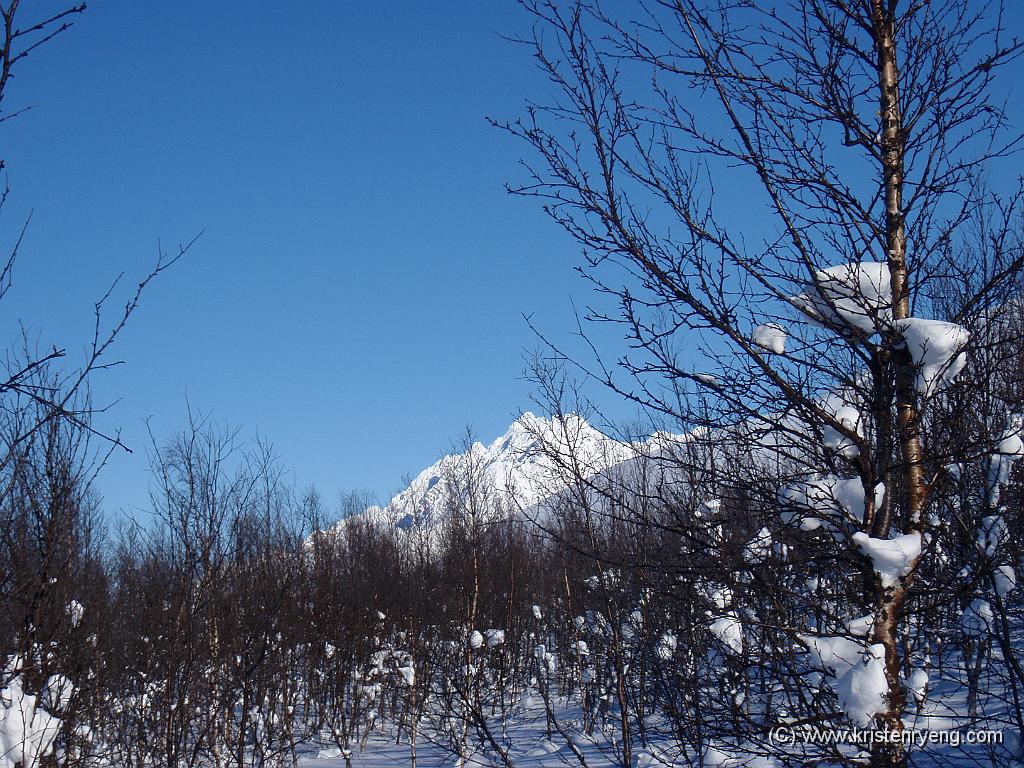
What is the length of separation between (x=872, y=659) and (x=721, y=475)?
33.9 inches

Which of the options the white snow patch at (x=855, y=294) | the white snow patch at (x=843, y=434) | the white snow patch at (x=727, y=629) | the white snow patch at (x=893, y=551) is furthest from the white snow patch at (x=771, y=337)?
the white snow patch at (x=727, y=629)

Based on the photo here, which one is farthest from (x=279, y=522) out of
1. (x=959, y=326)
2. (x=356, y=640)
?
(x=959, y=326)

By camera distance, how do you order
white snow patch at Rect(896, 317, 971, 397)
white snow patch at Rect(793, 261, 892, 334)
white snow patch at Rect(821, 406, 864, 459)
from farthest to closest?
1. white snow patch at Rect(821, 406, 864, 459)
2. white snow patch at Rect(793, 261, 892, 334)
3. white snow patch at Rect(896, 317, 971, 397)

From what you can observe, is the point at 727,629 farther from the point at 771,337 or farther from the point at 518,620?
the point at 518,620

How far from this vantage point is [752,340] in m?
3.16

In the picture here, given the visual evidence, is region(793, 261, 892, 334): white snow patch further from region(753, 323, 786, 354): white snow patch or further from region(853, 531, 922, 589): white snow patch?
region(853, 531, 922, 589): white snow patch

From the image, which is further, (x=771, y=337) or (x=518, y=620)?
(x=518, y=620)

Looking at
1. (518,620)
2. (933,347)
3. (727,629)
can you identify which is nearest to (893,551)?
(933,347)

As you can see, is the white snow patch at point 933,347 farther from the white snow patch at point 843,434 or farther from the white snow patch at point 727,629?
the white snow patch at point 727,629

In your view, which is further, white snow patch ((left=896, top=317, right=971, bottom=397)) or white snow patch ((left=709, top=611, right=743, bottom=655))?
white snow patch ((left=709, top=611, right=743, bottom=655))

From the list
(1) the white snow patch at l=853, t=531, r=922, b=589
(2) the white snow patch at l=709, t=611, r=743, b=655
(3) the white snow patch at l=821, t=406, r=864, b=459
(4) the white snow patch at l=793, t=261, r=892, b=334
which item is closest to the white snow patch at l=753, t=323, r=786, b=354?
(4) the white snow patch at l=793, t=261, r=892, b=334

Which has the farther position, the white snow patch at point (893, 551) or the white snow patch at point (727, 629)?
the white snow patch at point (727, 629)

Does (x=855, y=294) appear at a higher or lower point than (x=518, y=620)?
higher

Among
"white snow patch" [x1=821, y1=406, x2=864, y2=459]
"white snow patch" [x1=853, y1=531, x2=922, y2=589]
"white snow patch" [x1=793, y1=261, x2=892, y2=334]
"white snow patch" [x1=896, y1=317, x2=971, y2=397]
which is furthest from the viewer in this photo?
"white snow patch" [x1=821, y1=406, x2=864, y2=459]
